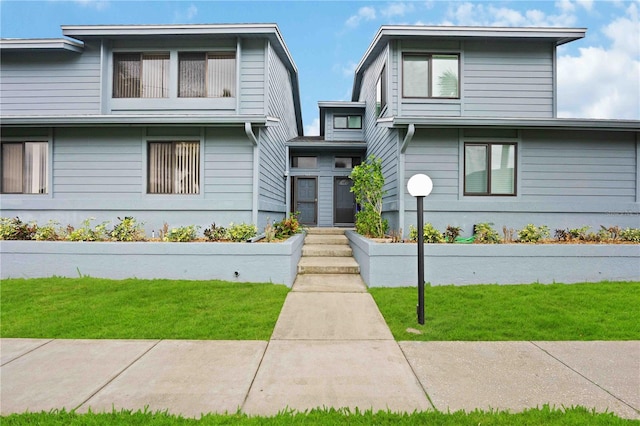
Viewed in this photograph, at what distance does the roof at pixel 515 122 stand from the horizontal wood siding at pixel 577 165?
0.50m

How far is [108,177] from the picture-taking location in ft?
27.1

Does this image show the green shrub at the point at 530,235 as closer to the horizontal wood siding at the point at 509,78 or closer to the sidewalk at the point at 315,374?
the horizontal wood siding at the point at 509,78

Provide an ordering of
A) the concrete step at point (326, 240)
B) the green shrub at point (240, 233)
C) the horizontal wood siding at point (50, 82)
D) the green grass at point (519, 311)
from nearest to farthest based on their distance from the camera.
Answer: the green grass at point (519, 311)
the green shrub at point (240, 233)
the horizontal wood siding at point (50, 82)
the concrete step at point (326, 240)

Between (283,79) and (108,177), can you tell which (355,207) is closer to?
(283,79)

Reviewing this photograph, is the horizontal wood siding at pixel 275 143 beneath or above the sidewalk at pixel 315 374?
above

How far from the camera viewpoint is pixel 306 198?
13219 millimetres

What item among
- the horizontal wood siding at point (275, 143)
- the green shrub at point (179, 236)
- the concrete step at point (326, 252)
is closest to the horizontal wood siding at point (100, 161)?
the green shrub at point (179, 236)

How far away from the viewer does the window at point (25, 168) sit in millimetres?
8391

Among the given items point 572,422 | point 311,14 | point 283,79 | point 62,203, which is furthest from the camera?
point 311,14

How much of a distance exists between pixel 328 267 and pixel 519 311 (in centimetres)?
364

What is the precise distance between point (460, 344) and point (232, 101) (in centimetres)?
763

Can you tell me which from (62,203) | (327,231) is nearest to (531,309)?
(327,231)

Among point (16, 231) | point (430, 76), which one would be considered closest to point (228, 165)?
point (16, 231)

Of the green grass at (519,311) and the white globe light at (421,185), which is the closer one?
the green grass at (519,311)
